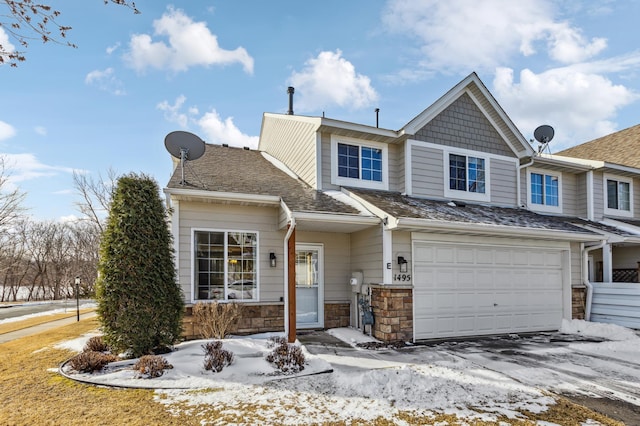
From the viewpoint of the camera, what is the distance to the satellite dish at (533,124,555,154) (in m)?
12.3

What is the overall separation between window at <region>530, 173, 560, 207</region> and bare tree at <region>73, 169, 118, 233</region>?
74.5 ft

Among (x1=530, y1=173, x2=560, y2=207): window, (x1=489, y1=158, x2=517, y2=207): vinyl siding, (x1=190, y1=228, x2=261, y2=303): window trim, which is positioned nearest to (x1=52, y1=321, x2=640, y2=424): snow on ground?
(x1=190, y1=228, x2=261, y2=303): window trim

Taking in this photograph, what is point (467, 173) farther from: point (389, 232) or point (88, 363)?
point (88, 363)

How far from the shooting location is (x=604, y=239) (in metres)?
9.90

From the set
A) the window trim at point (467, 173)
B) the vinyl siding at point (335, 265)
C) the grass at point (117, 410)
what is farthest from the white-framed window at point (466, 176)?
the grass at point (117, 410)

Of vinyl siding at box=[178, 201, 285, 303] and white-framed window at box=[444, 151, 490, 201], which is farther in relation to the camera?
white-framed window at box=[444, 151, 490, 201]

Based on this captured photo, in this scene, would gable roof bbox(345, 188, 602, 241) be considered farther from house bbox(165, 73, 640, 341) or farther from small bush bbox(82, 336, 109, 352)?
small bush bbox(82, 336, 109, 352)

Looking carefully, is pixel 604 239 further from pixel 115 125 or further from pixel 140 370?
pixel 115 125

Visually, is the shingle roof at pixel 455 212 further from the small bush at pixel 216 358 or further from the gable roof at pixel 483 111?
the small bush at pixel 216 358

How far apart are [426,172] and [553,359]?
5142 millimetres

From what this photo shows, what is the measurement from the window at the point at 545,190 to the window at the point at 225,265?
901 cm

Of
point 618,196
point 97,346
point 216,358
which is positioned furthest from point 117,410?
Answer: point 618,196

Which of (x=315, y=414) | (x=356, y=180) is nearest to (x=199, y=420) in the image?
(x=315, y=414)

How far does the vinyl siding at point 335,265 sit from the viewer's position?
29.9 feet
